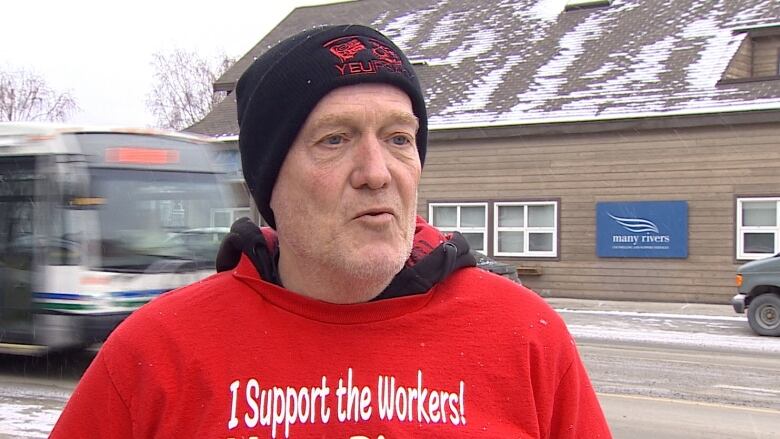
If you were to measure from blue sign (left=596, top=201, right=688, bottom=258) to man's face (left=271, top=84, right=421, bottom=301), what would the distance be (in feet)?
59.6

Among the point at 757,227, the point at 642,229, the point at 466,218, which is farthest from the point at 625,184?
the point at 466,218

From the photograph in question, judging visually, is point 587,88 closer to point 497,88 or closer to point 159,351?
point 497,88

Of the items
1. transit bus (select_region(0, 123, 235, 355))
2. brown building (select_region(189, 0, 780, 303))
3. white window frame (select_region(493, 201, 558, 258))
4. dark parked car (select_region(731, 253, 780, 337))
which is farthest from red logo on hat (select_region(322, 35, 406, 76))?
white window frame (select_region(493, 201, 558, 258))

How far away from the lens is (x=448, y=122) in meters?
21.6

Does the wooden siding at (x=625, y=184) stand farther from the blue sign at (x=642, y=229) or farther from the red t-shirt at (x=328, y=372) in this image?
the red t-shirt at (x=328, y=372)

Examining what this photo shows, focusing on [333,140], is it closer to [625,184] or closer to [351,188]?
[351,188]

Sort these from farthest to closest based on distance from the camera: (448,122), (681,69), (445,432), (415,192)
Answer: (448,122) → (681,69) → (415,192) → (445,432)

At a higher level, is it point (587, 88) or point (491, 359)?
point (587, 88)

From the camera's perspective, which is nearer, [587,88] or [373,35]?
[373,35]

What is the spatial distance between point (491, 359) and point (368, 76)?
0.63 meters

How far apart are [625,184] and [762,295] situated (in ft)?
20.7

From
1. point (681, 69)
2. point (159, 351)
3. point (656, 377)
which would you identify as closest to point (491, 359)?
point (159, 351)

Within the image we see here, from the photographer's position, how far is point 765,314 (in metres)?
13.5

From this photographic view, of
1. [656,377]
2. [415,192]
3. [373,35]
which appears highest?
[373,35]
